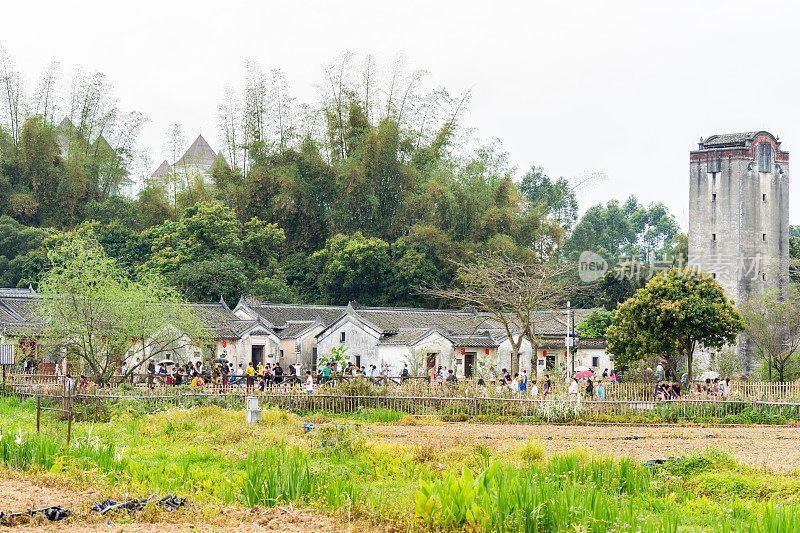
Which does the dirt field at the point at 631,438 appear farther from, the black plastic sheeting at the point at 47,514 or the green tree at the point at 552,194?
the green tree at the point at 552,194

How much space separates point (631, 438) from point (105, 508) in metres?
11.5

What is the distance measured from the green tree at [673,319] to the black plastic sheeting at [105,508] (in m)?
22.8

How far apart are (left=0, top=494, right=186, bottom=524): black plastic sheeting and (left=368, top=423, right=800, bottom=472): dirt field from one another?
6.22 meters

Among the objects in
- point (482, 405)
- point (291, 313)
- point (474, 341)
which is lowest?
point (482, 405)

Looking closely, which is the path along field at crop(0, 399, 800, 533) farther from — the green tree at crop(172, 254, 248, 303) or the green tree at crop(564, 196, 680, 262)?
the green tree at crop(564, 196, 680, 262)

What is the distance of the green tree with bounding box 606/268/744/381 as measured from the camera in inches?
1155

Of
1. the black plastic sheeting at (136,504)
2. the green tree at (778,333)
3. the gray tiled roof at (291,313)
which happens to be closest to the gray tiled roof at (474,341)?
the gray tiled roof at (291,313)

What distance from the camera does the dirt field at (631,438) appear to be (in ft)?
49.1

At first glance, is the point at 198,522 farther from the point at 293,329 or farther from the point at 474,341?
the point at 293,329

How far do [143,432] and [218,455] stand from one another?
14.3 feet

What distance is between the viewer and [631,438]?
17.7m

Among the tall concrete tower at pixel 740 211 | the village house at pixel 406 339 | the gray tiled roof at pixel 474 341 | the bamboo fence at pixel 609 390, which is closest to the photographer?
the bamboo fence at pixel 609 390

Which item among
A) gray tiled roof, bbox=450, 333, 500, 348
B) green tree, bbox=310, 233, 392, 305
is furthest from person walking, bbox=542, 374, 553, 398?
green tree, bbox=310, 233, 392, 305

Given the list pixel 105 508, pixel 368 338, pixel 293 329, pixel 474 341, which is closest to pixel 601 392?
pixel 105 508
